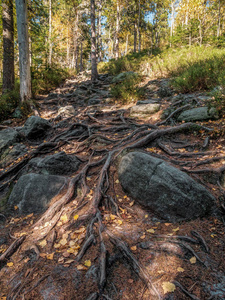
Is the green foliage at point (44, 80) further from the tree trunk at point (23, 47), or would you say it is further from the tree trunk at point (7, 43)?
the tree trunk at point (23, 47)

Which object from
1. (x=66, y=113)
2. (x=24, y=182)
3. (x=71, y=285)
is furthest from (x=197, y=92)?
(x=71, y=285)

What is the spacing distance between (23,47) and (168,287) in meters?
8.96

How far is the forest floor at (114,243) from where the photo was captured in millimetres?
1667

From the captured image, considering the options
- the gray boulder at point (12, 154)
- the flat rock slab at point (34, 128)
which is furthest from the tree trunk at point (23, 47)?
the gray boulder at point (12, 154)

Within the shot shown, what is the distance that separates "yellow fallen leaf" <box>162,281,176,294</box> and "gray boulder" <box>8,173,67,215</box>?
7.00ft

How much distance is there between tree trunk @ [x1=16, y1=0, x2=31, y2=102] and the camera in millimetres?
6901

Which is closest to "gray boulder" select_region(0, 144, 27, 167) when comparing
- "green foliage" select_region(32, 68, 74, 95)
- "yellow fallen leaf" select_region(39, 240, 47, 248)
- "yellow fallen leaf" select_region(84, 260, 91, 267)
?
"yellow fallen leaf" select_region(39, 240, 47, 248)

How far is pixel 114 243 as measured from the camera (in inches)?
82.6

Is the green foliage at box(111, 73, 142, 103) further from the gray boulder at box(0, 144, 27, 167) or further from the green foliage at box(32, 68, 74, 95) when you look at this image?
the green foliage at box(32, 68, 74, 95)

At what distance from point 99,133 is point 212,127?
297 cm

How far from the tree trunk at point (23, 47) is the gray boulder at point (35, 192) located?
586 centimetres

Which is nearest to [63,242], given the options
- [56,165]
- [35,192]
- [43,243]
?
[43,243]

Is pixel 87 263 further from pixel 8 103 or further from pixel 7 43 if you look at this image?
pixel 7 43

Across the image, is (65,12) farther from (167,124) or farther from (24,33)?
(167,124)
